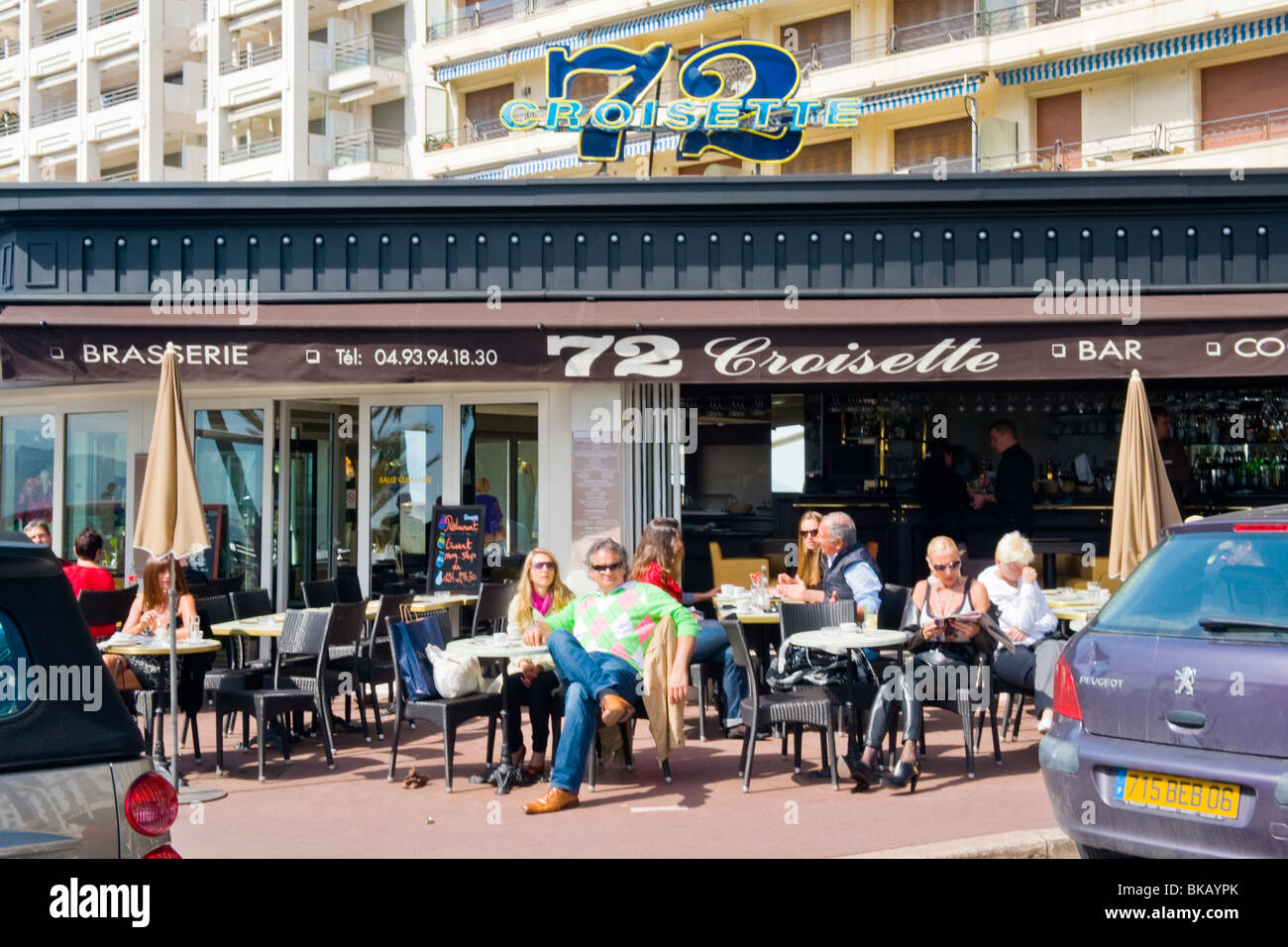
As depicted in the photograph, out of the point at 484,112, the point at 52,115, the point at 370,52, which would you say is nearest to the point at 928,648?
the point at 484,112

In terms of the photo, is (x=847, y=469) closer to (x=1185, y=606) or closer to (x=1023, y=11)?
(x=1185, y=606)

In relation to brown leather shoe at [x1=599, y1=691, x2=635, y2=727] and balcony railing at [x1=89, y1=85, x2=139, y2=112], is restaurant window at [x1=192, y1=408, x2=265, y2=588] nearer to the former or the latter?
brown leather shoe at [x1=599, y1=691, x2=635, y2=727]

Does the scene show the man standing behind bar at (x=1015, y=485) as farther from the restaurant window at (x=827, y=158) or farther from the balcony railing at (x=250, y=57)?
the balcony railing at (x=250, y=57)

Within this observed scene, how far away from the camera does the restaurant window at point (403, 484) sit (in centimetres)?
1251

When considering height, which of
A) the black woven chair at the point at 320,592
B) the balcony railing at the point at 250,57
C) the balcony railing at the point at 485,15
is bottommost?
the black woven chair at the point at 320,592

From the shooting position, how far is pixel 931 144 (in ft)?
99.8

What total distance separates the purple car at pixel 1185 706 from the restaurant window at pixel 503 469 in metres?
7.47

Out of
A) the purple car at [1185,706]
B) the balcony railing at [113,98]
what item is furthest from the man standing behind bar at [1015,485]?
the balcony railing at [113,98]

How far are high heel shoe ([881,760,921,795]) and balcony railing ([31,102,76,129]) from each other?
49324 millimetres

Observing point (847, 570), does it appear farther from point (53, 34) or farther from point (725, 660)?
point (53, 34)

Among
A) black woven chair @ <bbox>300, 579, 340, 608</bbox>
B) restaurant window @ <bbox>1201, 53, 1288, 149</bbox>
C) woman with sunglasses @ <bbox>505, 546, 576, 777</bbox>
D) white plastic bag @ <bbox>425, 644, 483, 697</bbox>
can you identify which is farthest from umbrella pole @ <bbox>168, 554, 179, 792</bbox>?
restaurant window @ <bbox>1201, 53, 1288, 149</bbox>

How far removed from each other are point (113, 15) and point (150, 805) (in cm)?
5141

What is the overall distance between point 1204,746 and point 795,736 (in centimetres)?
376

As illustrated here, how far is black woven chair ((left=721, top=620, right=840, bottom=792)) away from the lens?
7594 mm
